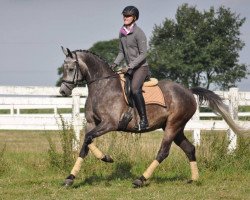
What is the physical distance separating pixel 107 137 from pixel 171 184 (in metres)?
2.10

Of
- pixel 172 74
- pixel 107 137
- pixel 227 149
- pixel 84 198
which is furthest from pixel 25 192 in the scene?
pixel 172 74

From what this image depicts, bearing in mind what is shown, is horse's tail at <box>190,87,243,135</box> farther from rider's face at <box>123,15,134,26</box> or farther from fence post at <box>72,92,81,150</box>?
fence post at <box>72,92,81,150</box>

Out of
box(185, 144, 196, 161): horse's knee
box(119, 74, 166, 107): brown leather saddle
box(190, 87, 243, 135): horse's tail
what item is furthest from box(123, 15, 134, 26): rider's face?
box(185, 144, 196, 161): horse's knee

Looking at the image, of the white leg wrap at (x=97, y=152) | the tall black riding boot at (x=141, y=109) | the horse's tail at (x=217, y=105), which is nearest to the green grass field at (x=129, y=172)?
the white leg wrap at (x=97, y=152)

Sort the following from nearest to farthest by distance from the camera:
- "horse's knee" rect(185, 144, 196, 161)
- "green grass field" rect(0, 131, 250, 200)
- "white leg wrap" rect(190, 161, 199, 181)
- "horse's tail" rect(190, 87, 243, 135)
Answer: "green grass field" rect(0, 131, 250, 200), "white leg wrap" rect(190, 161, 199, 181), "horse's knee" rect(185, 144, 196, 161), "horse's tail" rect(190, 87, 243, 135)

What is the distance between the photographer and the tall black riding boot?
9.60m

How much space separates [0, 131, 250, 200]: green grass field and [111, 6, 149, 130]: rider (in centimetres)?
135

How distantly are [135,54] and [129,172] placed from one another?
269 centimetres

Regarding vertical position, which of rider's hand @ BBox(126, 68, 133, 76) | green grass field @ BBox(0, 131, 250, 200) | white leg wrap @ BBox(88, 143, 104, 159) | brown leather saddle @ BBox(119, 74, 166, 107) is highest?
rider's hand @ BBox(126, 68, 133, 76)

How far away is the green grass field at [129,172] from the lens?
9.15 meters

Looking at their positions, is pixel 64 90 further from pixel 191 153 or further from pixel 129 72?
pixel 191 153

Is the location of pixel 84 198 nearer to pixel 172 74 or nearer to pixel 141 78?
pixel 141 78

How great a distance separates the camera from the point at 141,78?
9781mm

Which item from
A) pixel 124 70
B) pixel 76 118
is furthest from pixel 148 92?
pixel 76 118
